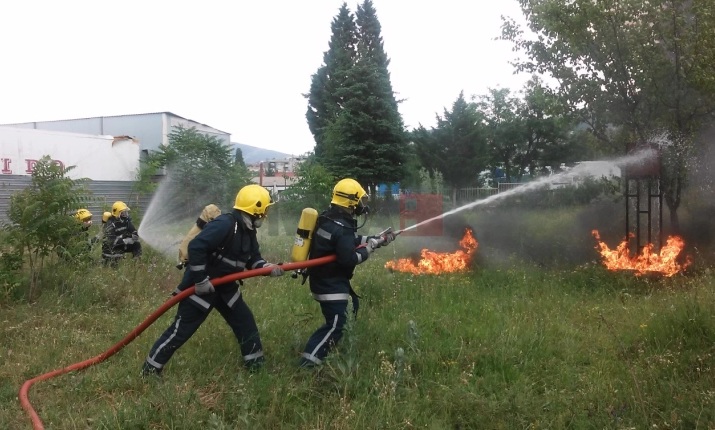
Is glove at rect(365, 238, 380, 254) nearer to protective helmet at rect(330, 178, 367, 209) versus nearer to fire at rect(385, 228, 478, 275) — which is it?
protective helmet at rect(330, 178, 367, 209)

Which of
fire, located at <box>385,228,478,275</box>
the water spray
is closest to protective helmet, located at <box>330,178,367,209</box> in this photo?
the water spray

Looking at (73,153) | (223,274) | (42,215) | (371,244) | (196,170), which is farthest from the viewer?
(196,170)

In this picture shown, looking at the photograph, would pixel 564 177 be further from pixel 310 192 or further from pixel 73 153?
pixel 73 153

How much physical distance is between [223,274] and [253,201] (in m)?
0.71

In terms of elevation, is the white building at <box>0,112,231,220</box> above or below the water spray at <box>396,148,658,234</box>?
above

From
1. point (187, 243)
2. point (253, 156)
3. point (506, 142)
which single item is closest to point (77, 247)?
point (187, 243)

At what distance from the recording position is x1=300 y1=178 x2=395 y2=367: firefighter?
4809 mm

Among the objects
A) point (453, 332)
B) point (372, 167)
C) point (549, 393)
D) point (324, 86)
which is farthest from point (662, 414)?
point (324, 86)

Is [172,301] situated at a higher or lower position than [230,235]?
lower

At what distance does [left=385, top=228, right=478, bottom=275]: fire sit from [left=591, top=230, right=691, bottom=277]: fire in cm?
216

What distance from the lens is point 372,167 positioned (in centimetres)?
2144

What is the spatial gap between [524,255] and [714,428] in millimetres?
5981

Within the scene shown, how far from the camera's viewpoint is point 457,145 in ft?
82.1

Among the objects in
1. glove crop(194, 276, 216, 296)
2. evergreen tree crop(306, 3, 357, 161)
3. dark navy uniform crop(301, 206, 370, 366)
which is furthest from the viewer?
evergreen tree crop(306, 3, 357, 161)
